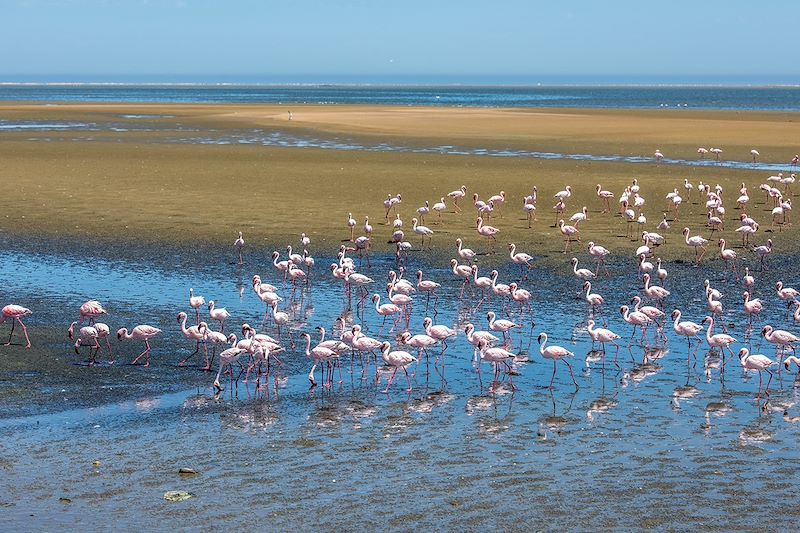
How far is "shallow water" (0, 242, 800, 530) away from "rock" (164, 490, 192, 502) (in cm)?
15

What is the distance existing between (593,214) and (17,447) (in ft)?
72.9

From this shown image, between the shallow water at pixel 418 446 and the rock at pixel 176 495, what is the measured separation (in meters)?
0.15

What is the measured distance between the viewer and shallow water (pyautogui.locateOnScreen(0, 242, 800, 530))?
36.4 feet

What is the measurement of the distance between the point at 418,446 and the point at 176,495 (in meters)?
3.12

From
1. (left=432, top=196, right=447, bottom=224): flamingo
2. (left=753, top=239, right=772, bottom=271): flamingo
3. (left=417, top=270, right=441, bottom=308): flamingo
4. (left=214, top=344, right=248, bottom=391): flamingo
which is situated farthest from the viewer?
(left=432, top=196, right=447, bottom=224): flamingo

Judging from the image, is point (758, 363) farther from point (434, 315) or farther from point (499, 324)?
point (434, 315)

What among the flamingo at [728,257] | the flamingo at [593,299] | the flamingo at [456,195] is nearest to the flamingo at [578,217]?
the flamingo at [456,195]

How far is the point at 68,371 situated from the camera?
1596cm

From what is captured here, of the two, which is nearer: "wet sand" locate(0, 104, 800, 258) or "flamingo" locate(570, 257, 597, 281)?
"flamingo" locate(570, 257, 597, 281)

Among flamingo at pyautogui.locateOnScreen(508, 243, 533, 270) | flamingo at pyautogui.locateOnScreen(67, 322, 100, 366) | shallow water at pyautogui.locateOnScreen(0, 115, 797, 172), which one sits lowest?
flamingo at pyautogui.locateOnScreen(67, 322, 100, 366)

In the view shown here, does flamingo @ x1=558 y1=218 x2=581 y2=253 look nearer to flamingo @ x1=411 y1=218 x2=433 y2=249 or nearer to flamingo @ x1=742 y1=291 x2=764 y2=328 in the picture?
flamingo @ x1=411 y1=218 x2=433 y2=249

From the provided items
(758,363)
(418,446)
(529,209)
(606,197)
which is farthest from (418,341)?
(606,197)

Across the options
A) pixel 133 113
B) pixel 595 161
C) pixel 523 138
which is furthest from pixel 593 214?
pixel 133 113

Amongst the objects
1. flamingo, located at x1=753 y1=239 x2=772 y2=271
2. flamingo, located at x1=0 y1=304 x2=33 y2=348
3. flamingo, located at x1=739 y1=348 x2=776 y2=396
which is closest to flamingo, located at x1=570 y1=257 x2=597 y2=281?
flamingo, located at x1=753 y1=239 x2=772 y2=271
